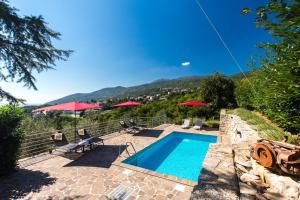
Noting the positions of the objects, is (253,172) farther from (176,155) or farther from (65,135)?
(65,135)

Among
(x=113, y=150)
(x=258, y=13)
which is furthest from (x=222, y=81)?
(x=258, y=13)

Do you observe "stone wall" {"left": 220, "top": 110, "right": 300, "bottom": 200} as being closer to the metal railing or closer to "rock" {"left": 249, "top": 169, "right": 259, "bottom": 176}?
"rock" {"left": 249, "top": 169, "right": 259, "bottom": 176}

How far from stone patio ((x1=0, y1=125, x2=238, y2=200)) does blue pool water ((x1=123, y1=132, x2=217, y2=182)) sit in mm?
1466

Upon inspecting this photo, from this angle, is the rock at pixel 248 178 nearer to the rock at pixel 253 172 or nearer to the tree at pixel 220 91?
the rock at pixel 253 172

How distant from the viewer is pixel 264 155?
8.64 ft

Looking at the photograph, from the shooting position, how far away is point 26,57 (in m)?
6.97

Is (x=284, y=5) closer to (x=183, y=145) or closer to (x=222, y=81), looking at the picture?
(x=183, y=145)

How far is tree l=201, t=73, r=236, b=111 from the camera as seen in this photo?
17516 millimetres

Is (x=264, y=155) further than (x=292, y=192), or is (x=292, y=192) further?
(x=264, y=155)

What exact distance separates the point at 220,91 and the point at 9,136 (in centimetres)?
1829

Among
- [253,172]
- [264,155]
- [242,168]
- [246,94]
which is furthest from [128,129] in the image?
[264,155]

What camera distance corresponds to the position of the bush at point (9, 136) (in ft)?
16.4

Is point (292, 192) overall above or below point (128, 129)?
above

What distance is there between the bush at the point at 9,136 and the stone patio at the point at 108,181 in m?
0.45
